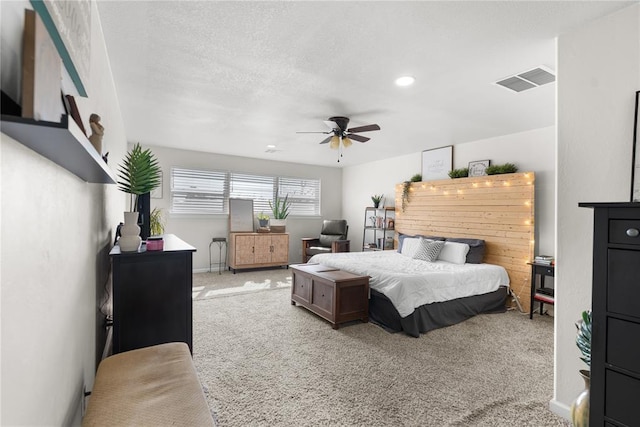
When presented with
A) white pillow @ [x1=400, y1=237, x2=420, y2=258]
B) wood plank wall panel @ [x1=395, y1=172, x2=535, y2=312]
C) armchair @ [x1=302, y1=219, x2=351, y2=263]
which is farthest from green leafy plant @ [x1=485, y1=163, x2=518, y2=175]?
armchair @ [x1=302, y1=219, x2=351, y2=263]

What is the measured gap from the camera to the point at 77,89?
1.30 meters

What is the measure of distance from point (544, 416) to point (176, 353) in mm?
2253

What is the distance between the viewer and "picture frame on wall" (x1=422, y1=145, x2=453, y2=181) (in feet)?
18.2

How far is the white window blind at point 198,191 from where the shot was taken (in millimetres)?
6258

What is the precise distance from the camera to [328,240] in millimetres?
7141

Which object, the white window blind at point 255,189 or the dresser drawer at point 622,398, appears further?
the white window blind at point 255,189

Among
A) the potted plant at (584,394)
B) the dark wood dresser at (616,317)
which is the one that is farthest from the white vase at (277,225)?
the dark wood dresser at (616,317)

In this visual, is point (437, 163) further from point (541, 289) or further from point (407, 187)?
point (541, 289)

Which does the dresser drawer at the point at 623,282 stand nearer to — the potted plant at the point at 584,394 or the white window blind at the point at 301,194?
the potted plant at the point at 584,394

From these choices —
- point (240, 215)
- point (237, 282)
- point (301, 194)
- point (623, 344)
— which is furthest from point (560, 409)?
point (301, 194)

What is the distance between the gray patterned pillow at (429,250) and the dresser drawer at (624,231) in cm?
344

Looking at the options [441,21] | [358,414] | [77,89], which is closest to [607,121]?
[441,21]

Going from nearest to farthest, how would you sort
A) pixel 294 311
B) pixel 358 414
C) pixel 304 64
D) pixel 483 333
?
pixel 358 414
pixel 304 64
pixel 483 333
pixel 294 311

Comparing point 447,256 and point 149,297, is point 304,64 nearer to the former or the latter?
point 149,297
